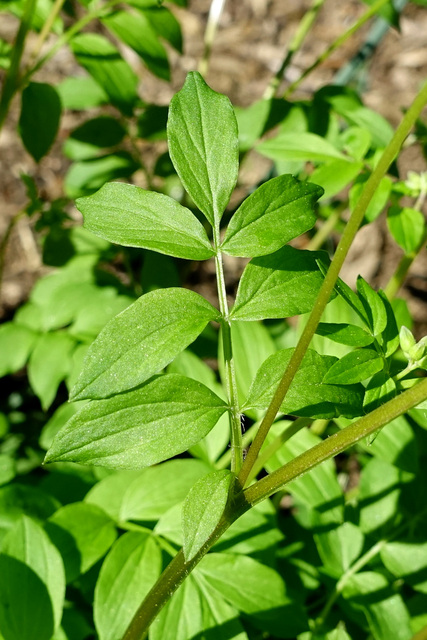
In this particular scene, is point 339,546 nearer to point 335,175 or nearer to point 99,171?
point 335,175

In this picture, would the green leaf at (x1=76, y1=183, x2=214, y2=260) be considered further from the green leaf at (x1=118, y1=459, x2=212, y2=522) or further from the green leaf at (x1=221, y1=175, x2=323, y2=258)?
the green leaf at (x1=118, y1=459, x2=212, y2=522)

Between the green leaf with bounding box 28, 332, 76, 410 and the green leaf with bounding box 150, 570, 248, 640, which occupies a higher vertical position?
the green leaf with bounding box 28, 332, 76, 410

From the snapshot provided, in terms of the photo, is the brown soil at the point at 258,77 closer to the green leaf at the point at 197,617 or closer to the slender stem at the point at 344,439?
the green leaf at the point at 197,617

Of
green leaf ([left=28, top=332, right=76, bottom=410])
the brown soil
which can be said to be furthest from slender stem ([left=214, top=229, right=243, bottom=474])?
the brown soil

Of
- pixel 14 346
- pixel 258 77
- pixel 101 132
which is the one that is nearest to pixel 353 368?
pixel 14 346

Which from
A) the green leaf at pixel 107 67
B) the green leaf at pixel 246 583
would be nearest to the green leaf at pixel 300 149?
the green leaf at pixel 107 67

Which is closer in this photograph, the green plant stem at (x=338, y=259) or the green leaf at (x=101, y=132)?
the green plant stem at (x=338, y=259)
